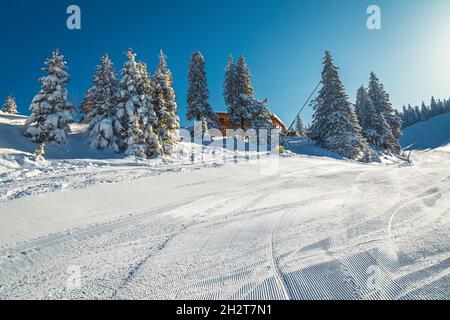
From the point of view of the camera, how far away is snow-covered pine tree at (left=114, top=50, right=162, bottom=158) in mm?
19688

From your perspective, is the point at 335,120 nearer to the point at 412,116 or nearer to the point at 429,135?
the point at 429,135

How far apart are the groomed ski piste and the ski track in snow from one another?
0.06 feet

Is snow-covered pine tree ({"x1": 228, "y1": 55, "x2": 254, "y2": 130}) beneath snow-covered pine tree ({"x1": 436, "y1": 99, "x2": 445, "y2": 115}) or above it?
beneath

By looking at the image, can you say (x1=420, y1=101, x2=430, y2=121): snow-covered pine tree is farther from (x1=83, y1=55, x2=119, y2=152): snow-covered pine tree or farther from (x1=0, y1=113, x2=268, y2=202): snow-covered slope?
(x1=83, y1=55, x2=119, y2=152): snow-covered pine tree

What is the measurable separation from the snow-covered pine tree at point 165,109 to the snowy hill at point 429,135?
74.2m

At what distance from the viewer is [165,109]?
2291 cm

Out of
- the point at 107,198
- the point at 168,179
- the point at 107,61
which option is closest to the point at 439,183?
the point at 168,179

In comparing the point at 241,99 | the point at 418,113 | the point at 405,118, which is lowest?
the point at 241,99

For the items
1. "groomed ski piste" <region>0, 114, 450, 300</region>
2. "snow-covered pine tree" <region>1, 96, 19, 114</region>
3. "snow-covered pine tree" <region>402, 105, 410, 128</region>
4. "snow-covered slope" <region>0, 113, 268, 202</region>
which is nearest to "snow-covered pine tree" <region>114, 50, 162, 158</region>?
"snow-covered slope" <region>0, 113, 268, 202</region>

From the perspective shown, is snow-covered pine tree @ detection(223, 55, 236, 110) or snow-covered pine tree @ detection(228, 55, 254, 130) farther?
snow-covered pine tree @ detection(223, 55, 236, 110)

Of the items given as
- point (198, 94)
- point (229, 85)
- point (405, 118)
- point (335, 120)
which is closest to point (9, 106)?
point (198, 94)

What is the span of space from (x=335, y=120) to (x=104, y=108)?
24.2 meters

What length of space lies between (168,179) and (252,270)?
26.3ft
